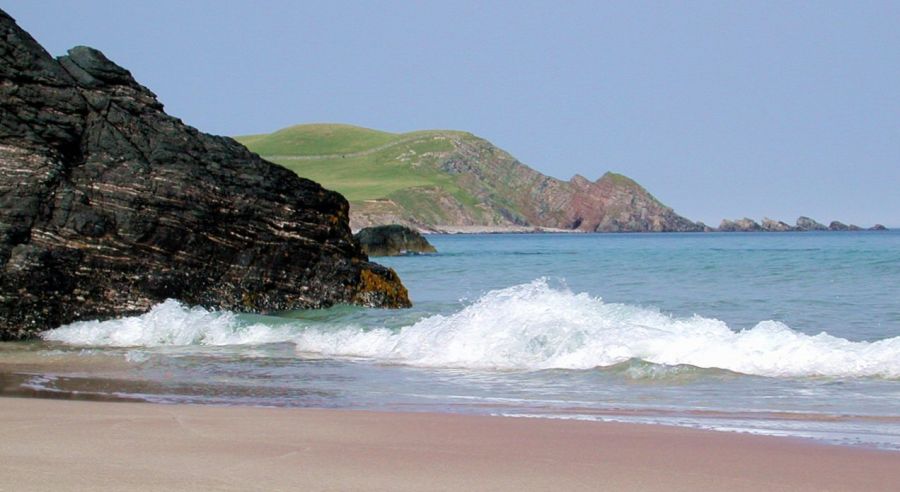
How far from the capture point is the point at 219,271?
18.8m

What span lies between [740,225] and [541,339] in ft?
612

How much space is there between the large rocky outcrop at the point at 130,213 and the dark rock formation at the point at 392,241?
4129 centimetres

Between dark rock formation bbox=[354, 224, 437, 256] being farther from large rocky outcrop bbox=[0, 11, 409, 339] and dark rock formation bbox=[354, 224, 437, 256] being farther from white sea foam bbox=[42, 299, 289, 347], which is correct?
white sea foam bbox=[42, 299, 289, 347]

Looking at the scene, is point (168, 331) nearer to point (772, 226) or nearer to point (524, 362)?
point (524, 362)

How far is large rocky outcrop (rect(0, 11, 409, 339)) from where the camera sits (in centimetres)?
1684

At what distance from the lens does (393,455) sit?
686 cm

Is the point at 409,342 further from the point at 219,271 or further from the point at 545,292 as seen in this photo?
the point at 219,271

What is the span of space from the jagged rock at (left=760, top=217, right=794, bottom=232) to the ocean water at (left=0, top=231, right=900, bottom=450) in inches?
6721

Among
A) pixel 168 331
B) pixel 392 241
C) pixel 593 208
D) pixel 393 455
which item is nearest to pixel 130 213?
pixel 168 331

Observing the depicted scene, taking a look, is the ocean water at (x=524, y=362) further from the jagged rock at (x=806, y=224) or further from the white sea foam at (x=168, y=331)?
the jagged rock at (x=806, y=224)

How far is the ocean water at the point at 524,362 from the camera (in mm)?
9867

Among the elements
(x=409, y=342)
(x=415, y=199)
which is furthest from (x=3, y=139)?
(x=415, y=199)

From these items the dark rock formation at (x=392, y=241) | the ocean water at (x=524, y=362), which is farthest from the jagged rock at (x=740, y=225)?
the ocean water at (x=524, y=362)

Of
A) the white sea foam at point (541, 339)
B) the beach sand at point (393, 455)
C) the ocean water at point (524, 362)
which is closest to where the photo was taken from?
the beach sand at point (393, 455)
